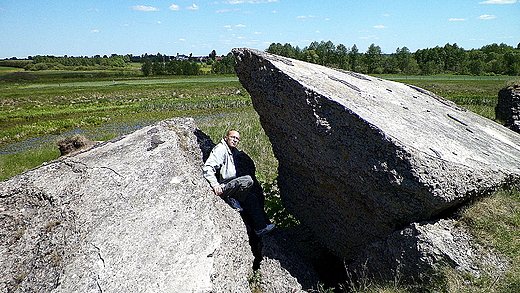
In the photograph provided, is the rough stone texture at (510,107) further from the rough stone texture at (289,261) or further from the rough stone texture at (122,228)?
the rough stone texture at (122,228)

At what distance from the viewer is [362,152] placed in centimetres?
610

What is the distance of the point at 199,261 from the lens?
16.6 ft

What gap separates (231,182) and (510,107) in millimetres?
12888

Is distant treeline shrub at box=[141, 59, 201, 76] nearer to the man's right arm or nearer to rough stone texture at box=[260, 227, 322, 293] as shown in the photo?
rough stone texture at box=[260, 227, 322, 293]

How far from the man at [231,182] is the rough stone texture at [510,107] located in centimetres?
1055

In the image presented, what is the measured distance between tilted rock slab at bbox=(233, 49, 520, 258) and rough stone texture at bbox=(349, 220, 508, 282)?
1.11ft

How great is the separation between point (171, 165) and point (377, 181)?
3.97m

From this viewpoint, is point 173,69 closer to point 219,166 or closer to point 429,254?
point 219,166

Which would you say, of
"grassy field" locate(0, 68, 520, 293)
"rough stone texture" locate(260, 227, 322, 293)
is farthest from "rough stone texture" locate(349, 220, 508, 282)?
"rough stone texture" locate(260, 227, 322, 293)

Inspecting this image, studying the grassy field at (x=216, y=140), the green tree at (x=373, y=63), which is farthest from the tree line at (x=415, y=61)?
the grassy field at (x=216, y=140)

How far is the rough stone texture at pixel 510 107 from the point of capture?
498 inches

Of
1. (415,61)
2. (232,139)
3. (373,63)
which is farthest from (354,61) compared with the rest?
(232,139)

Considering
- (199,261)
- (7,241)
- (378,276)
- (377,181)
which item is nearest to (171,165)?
(199,261)

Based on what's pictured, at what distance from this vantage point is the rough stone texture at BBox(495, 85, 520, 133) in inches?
498
